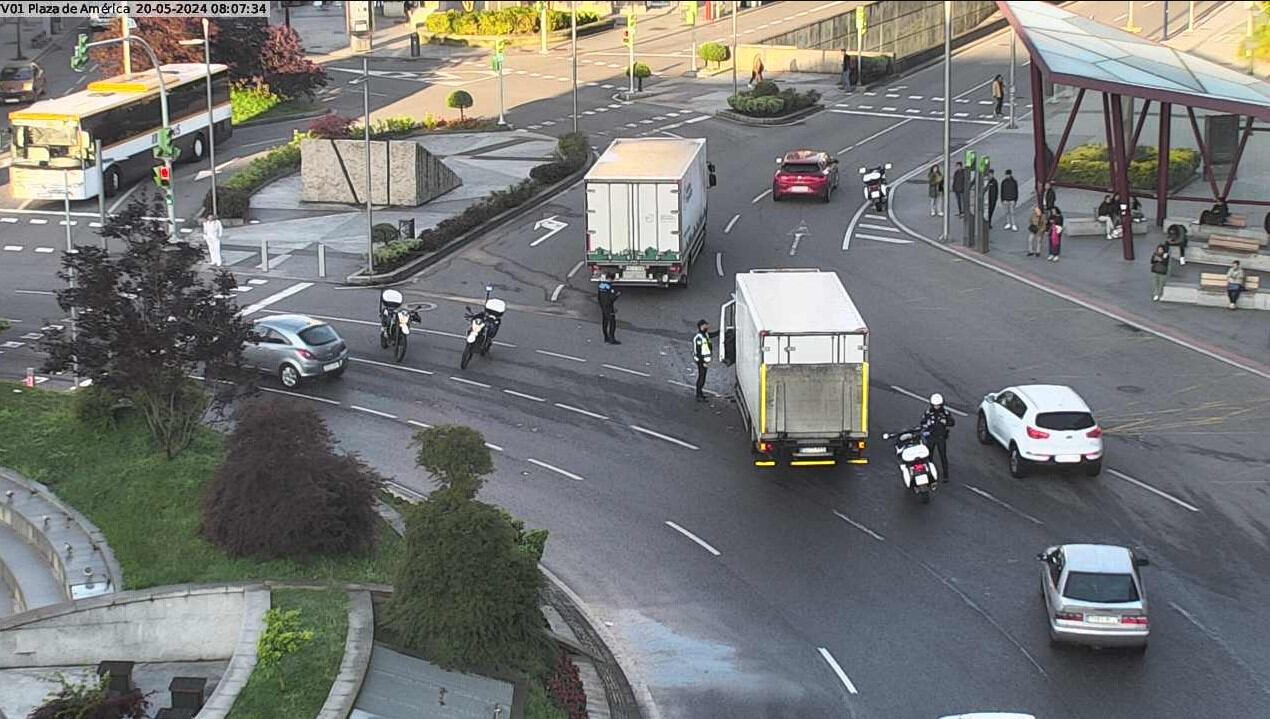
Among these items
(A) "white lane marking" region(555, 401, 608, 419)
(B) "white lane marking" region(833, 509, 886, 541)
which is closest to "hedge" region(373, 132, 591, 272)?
(A) "white lane marking" region(555, 401, 608, 419)

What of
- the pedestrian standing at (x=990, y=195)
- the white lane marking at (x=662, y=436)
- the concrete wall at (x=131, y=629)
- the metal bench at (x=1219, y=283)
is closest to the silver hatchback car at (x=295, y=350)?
the white lane marking at (x=662, y=436)

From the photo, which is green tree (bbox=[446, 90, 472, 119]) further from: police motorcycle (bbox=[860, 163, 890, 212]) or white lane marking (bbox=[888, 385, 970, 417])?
white lane marking (bbox=[888, 385, 970, 417])

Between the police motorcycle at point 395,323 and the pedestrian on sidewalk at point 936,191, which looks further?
the pedestrian on sidewalk at point 936,191

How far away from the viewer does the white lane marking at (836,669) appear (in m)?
23.8

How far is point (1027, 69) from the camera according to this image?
79750 mm

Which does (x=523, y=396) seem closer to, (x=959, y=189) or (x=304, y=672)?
(x=304, y=672)

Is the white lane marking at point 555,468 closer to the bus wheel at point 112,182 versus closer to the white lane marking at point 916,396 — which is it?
the white lane marking at point 916,396

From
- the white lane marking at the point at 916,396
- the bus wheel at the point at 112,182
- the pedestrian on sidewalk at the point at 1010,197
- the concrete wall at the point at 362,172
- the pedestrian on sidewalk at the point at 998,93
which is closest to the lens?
the white lane marking at the point at 916,396

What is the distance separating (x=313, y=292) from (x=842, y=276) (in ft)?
43.8

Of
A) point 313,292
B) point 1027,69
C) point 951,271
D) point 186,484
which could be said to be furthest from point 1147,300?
point 1027,69

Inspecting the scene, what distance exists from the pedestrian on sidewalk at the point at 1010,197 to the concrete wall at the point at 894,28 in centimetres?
3136

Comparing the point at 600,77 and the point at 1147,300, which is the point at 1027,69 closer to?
the point at 600,77

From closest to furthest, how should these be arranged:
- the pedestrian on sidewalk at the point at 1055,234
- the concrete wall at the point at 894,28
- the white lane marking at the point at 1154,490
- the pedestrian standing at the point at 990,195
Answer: the white lane marking at the point at 1154,490 < the pedestrian on sidewalk at the point at 1055,234 < the pedestrian standing at the point at 990,195 < the concrete wall at the point at 894,28

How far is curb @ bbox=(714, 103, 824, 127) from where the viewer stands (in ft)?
220
